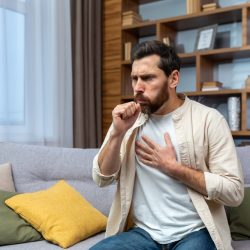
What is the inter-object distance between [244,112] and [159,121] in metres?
1.56

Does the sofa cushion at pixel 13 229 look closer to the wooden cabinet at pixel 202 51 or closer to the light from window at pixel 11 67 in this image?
the light from window at pixel 11 67

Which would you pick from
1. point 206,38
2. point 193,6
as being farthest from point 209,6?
point 206,38

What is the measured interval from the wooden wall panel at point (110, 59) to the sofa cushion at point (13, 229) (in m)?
1.73

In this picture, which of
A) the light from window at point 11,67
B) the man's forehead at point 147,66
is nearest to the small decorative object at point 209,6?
the light from window at point 11,67

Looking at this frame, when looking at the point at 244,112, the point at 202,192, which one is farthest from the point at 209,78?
the point at 202,192

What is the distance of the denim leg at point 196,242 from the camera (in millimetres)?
1300

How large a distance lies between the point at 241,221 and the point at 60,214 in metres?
0.85

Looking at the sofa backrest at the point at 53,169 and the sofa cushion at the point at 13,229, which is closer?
the sofa cushion at the point at 13,229

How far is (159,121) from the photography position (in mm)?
1521

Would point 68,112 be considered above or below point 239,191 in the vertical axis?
above

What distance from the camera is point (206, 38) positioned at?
3.11m

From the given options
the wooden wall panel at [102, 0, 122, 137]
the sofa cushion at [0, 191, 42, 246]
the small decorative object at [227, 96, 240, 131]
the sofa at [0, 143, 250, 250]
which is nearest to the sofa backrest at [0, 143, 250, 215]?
the sofa at [0, 143, 250, 250]

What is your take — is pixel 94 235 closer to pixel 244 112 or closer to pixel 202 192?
pixel 202 192

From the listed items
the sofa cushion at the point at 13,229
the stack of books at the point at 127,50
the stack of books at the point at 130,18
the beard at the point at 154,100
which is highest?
the stack of books at the point at 130,18
